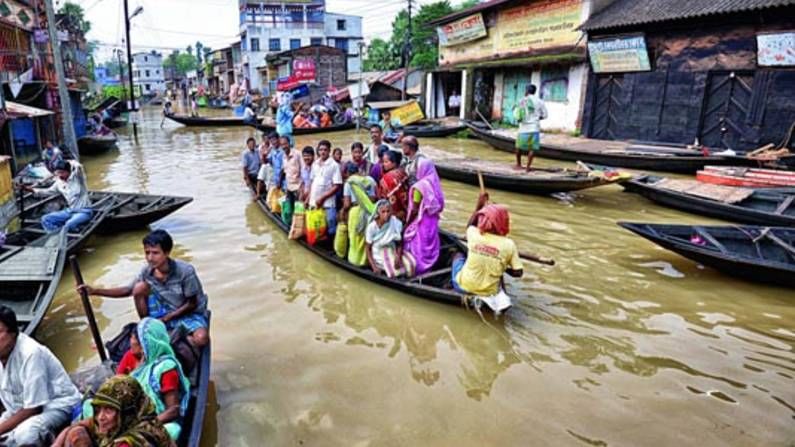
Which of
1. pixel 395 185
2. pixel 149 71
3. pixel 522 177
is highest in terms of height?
pixel 149 71

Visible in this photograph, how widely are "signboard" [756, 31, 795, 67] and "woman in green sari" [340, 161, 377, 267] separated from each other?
10.8m

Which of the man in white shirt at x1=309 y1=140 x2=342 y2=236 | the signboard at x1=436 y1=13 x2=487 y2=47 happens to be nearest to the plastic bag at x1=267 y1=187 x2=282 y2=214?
the man in white shirt at x1=309 y1=140 x2=342 y2=236

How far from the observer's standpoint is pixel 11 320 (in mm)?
2902

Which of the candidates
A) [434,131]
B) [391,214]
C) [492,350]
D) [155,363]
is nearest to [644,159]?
[391,214]

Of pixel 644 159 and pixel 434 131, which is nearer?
pixel 644 159

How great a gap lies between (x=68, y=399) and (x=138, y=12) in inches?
1149

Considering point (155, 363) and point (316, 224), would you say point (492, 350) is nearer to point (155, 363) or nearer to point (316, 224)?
point (155, 363)

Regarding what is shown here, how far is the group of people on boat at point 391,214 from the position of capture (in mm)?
→ 4750

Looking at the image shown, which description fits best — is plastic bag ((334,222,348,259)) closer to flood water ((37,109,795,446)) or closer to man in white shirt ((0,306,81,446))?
flood water ((37,109,795,446))

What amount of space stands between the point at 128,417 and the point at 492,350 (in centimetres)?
329

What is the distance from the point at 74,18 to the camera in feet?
111

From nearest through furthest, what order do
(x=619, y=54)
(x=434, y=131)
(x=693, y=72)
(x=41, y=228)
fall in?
(x=41, y=228), (x=693, y=72), (x=619, y=54), (x=434, y=131)

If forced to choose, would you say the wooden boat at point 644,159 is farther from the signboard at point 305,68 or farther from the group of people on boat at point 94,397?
the signboard at point 305,68

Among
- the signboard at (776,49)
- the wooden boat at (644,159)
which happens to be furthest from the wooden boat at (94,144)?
the signboard at (776,49)
